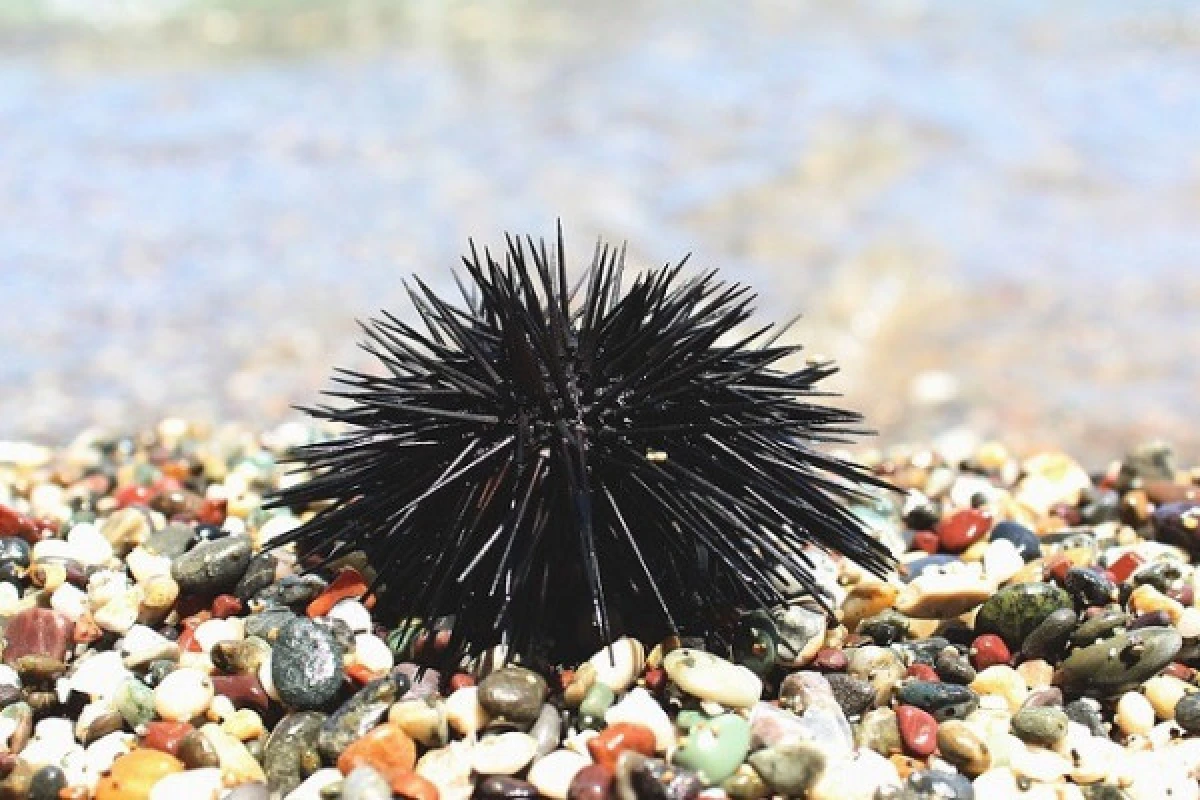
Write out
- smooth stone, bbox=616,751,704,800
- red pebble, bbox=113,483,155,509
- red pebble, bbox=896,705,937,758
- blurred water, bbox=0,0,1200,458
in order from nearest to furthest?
smooth stone, bbox=616,751,704,800 < red pebble, bbox=896,705,937,758 < red pebble, bbox=113,483,155,509 < blurred water, bbox=0,0,1200,458

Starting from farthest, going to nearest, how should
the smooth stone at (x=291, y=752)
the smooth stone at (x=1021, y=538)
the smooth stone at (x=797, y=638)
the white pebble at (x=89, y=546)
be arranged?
1. the smooth stone at (x=1021, y=538)
2. the white pebble at (x=89, y=546)
3. the smooth stone at (x=797, y=638)
4. the smooth stone at (x=291, y=752)

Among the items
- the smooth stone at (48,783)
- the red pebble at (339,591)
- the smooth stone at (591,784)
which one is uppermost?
the red pebble at (339,591)

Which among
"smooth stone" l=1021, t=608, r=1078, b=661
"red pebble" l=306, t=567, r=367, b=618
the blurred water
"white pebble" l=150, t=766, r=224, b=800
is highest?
the blurred water

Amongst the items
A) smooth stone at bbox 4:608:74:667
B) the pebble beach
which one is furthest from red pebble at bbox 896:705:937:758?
smooth stone at bbox 4:608:74:667

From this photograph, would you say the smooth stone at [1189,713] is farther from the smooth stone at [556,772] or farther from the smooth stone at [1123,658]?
the smooth stone at [556,772]

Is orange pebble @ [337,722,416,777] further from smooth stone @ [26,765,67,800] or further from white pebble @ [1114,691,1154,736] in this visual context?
white pebble @ [1114,691,1154,736]

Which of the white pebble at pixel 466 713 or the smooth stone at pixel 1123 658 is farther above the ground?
the smooth stone at pixel 1123 658

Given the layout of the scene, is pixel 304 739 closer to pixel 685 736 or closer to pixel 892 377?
pixel 685 736

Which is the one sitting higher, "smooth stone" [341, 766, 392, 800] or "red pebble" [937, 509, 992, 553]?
"red pebble" [937, 509, 992, 553]

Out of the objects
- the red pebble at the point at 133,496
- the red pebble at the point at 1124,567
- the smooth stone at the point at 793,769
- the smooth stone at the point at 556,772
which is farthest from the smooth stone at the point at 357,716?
the red pebble at the point at 1124,567
